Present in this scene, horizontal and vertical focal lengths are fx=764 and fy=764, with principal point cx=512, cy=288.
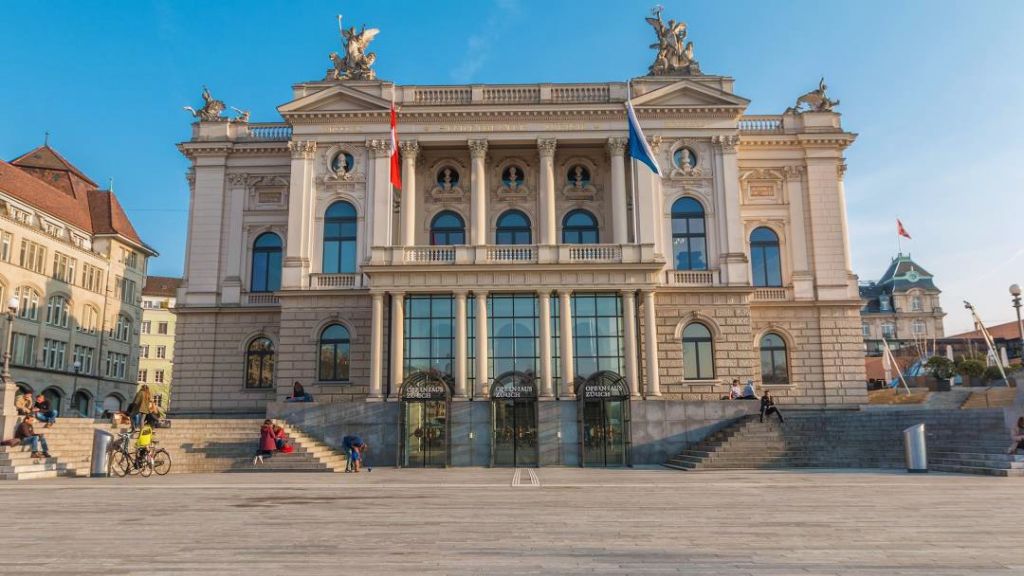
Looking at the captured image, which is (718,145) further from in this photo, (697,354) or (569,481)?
(569,481)

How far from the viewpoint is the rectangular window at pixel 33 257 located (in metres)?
58.4

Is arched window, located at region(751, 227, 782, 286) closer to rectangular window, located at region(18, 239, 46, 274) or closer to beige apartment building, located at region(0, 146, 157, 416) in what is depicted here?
beige apartment building, located at region(0, 146, 157, 416)

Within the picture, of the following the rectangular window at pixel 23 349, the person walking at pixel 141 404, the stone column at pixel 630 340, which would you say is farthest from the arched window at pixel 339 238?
the rectangular window at pixel 23 349

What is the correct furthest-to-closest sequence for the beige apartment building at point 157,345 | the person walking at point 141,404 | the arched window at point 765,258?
1. the beige apartment building at point 157,345
2. the arched window at point 765,258
3. the person walking at point 141,404

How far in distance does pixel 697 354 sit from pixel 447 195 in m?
16.5

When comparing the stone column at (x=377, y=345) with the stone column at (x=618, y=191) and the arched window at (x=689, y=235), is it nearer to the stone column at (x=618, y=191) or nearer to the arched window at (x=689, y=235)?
the stone column at (x=618, y=191)

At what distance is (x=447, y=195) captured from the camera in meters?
43.9

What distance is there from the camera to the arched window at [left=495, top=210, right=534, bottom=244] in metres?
43.7

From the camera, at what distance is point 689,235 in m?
41.7

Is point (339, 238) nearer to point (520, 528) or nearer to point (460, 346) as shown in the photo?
point (460, 346)

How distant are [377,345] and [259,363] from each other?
10.7 metres

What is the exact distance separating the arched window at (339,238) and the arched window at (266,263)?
425cm

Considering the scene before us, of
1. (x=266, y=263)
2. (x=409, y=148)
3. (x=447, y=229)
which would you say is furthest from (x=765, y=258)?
(x=266, y=263)

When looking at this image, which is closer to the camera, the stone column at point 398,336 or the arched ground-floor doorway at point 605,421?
the arched ground-floor doorway at point 605,421
